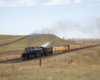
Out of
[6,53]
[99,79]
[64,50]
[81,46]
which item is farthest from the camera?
[81,46]

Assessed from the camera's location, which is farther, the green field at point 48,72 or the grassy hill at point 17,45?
the grassy hill at point 17,45

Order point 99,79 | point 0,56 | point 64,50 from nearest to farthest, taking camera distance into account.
Result: point 99,79, point 0,56, point 64,50

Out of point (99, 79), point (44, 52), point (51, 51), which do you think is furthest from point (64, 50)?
point (99, 79)

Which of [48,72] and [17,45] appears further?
[17,45]

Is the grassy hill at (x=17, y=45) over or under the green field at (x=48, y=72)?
over

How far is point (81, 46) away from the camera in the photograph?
81.8m

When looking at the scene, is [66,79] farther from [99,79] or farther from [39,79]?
[99,79]

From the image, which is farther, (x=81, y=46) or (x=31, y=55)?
(x=81, y=46)

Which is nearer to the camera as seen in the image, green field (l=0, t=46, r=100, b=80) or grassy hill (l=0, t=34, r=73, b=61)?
green field (l=0, t=46, r=100, b=80)

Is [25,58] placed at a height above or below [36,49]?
below

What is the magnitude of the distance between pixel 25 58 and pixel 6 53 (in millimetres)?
12235

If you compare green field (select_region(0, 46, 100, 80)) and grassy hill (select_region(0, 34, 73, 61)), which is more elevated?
grassy hill (select_region(0, 34, 73, 61))

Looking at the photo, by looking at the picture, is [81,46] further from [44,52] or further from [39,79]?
[39,79]

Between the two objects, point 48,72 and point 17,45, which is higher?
point 17,45
